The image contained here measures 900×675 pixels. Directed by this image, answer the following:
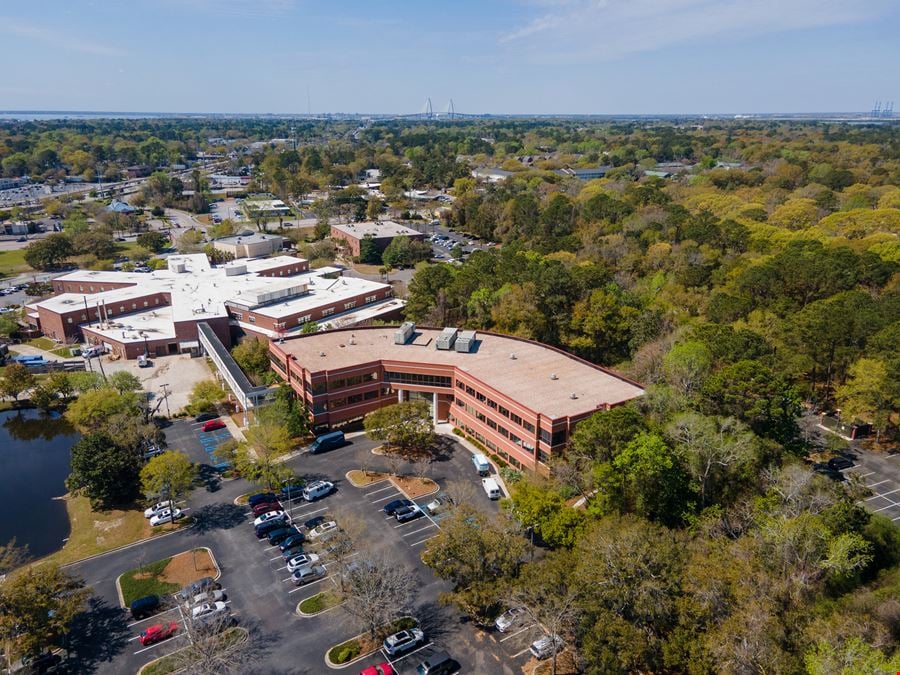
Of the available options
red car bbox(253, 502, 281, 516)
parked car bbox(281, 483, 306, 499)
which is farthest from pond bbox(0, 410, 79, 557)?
parked car bbox(281, 483, 306, 499)

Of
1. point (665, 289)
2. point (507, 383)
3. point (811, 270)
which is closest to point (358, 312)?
point (507, 383)

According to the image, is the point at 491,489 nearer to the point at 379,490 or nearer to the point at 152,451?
the point at 379,490

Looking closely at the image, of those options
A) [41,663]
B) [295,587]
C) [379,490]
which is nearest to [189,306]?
[379,490]

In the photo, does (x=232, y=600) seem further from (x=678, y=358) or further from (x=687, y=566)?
(x=678, y=358)

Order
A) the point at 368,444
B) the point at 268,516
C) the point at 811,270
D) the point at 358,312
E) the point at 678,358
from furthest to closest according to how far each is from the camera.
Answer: the point at 358,312 → the point at 811,270 → the point at 368,444 → the point at 678,358 → the point at 268,516

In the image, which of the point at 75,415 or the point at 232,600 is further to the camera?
the point at 75,415

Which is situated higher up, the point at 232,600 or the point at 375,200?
the point at 375,200

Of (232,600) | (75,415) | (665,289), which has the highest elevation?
(665,289)
